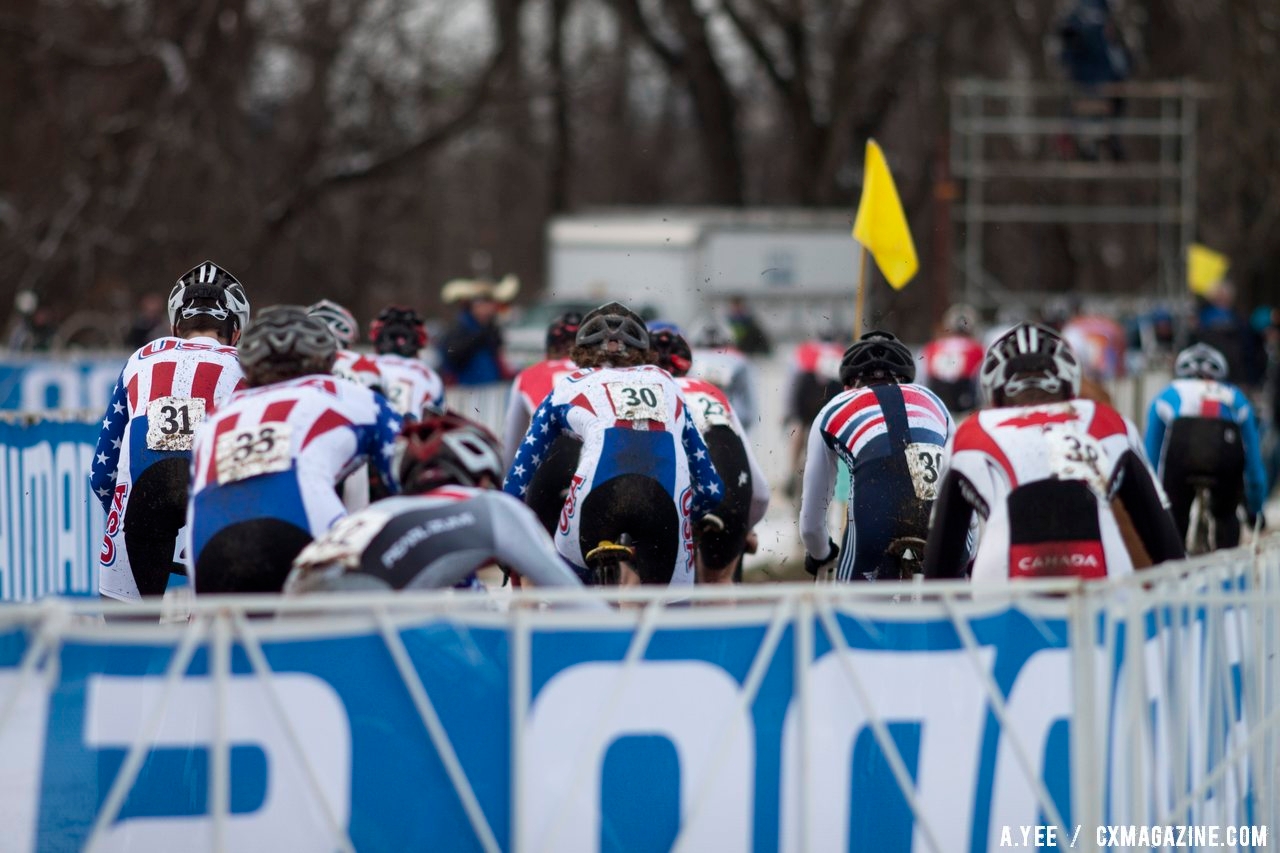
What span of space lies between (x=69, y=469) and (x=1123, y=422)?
728cm

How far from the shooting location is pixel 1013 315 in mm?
25875

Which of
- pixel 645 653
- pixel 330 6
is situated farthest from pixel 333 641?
pixel 330 6

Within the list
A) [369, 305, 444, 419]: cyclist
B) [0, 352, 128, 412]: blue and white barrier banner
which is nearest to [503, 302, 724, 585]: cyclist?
[369, 305, 444, 419]: cyclist

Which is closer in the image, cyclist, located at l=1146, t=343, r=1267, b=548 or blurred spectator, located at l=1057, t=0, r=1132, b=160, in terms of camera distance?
cyclist, located at l=1146, t=343, r=1267, b=548

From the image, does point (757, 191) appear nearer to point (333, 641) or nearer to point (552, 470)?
point (552, 470)

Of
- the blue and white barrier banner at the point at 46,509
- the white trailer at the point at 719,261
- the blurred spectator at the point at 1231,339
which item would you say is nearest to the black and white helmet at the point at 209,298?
the blue and white barrier banner at the point at 46,509

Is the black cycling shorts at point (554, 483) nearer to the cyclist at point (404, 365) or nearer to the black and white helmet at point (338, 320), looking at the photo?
the cyclist at point (404, 365)

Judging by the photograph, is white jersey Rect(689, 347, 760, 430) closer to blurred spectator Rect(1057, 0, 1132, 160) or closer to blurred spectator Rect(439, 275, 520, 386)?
blurred spectator Rect(439, 275, 520, 386)

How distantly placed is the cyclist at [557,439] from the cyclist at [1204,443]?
3.79 m

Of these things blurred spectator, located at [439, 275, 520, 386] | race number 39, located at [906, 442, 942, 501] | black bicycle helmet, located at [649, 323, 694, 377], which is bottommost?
race number 39, located at [906, 442, 942, 501]

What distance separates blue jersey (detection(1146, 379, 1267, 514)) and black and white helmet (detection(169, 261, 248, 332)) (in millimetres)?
6317

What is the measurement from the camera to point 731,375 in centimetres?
1421

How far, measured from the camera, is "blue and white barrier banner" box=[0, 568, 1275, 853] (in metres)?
4.58

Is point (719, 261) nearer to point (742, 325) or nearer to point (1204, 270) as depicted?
point (742, 325)
